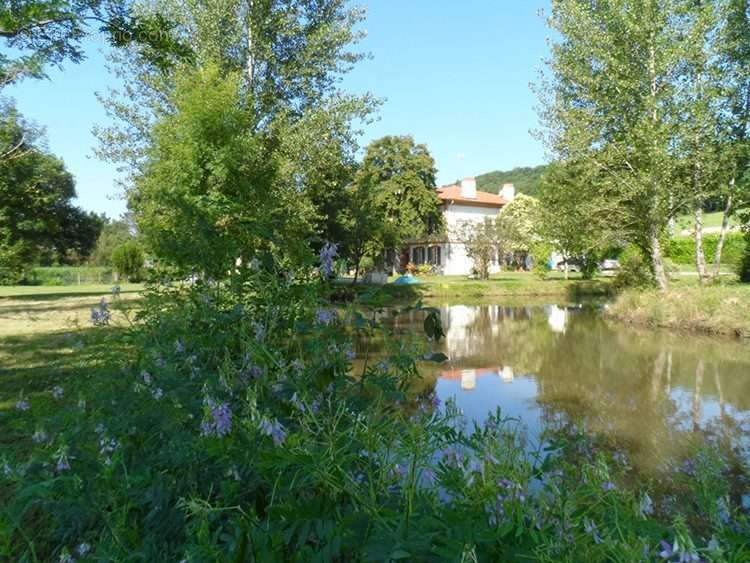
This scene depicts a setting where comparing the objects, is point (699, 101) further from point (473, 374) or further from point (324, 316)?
point (324, 316)

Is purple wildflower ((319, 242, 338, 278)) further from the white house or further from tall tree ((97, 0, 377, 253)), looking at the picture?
the white house

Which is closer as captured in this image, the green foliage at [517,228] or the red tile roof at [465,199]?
the green foliage at [517,228]

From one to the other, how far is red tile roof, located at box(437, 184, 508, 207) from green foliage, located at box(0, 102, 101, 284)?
2833cm

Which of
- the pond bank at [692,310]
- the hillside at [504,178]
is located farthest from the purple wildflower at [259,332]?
the hillside at [504,178]

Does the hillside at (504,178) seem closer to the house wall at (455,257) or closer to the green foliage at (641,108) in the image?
the house wall at (455,257)

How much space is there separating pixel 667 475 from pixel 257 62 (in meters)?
15.7

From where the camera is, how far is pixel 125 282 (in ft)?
119

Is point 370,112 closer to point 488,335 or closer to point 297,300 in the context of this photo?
point 488,335

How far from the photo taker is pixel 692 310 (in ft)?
50.3

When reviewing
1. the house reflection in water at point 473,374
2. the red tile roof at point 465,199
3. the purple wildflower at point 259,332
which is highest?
the red tile roof at point 465,199

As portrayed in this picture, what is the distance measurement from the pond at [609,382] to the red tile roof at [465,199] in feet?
110

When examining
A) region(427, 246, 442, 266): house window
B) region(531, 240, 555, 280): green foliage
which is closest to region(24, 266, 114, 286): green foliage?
region(427, 246, 442, 266): house window

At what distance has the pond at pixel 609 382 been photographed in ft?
21.1

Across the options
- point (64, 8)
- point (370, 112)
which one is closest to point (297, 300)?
point (64, 8)
